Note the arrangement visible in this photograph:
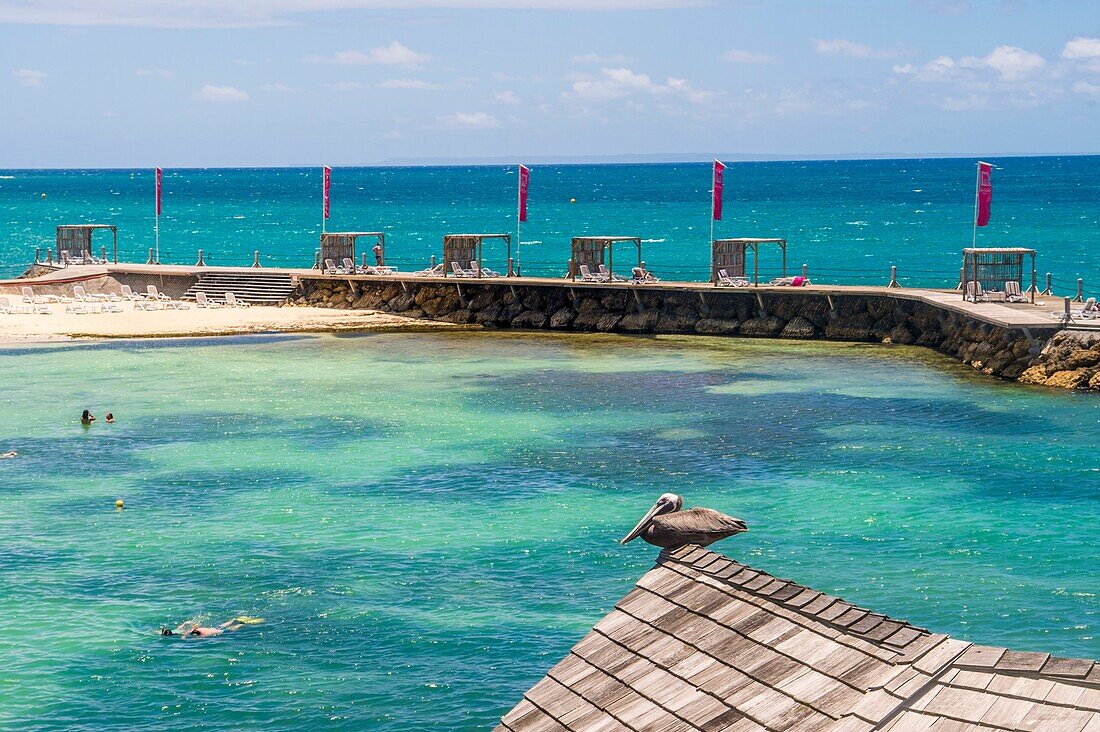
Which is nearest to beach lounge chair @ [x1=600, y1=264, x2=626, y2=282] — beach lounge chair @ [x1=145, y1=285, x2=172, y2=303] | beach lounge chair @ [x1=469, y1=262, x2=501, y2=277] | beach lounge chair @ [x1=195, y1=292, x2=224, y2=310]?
beach lounge chair @ [x1=469, y1=262, x2=501, y2=277]

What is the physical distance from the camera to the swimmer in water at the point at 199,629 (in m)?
19.4

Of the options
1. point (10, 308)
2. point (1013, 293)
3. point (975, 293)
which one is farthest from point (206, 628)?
point (10, 308)

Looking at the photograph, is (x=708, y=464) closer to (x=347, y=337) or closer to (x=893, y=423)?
(x=893, y=423)

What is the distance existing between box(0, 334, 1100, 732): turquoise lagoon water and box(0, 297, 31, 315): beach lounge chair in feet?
44.4

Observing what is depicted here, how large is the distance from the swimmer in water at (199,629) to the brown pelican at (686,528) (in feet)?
32.3

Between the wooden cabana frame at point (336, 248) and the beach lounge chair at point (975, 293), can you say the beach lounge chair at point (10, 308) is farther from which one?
the beach lounge chair at point (975, 293)

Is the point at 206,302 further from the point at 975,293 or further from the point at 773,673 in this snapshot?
the point at 773,673

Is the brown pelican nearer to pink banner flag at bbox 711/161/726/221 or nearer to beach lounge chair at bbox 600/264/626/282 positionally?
pink banner flag at bbox 711/161/726/221

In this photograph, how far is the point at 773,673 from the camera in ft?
31.5

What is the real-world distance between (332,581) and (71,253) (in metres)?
57.7

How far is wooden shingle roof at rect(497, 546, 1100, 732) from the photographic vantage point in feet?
27.5

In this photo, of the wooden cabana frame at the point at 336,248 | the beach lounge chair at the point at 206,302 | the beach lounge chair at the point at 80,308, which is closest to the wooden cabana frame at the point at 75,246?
the beach lounge chair at the point at 206,302

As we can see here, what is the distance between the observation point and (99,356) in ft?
158

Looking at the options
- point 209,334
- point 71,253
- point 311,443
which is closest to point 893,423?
point 311,443
